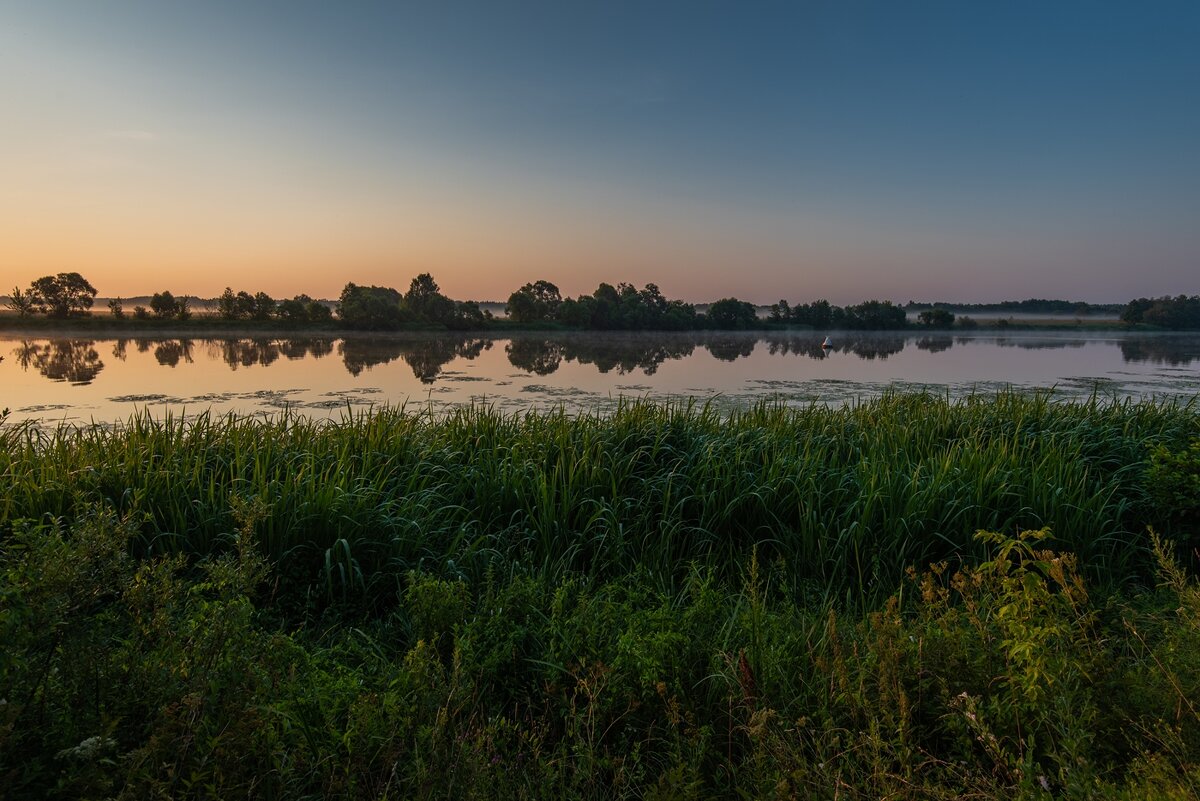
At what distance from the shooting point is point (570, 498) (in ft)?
Result: 14.8

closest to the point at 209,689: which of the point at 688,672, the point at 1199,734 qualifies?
the point at 688,672

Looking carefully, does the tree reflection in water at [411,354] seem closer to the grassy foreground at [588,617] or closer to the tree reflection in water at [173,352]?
the tree reflection in water at [173,352]

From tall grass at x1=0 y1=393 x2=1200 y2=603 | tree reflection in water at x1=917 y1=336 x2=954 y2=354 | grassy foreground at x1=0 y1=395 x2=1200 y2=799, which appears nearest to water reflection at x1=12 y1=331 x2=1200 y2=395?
Answer: tree reflection in water at x1=917 y1=336 x2=954 y2=354

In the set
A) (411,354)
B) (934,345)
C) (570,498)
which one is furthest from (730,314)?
(570,498)

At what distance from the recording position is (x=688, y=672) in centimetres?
259

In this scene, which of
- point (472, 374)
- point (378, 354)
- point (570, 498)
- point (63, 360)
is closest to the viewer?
point (570, 498)

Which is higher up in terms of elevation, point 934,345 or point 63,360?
point 934,345

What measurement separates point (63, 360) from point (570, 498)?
24.5 metres

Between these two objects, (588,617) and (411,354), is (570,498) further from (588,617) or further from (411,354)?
(411,354)

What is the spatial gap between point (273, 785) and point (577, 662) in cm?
122

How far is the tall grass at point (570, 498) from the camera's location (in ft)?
12.4

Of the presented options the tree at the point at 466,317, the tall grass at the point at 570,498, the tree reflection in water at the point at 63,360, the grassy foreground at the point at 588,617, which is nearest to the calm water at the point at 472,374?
the tree reflection in water at the point at 63,360

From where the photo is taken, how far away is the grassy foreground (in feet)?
5.40

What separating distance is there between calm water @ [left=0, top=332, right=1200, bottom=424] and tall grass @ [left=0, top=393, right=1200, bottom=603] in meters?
1.92
